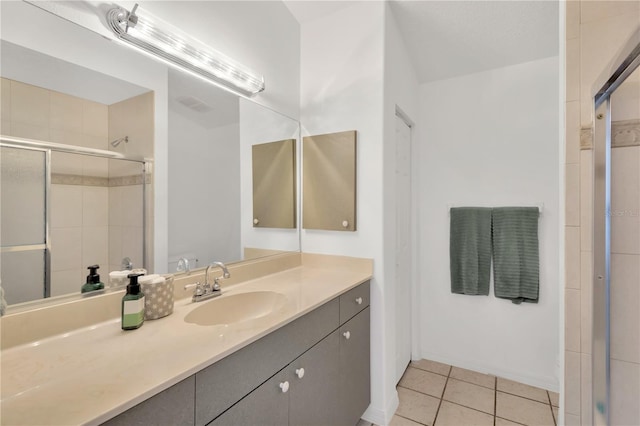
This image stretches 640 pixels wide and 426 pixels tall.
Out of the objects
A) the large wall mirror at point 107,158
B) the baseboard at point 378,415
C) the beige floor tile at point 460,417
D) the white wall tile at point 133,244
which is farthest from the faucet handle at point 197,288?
the beige floor tile at point 460,417

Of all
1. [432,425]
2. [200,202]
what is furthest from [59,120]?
[432,425]

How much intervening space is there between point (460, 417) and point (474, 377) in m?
0.54

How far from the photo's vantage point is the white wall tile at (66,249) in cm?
91

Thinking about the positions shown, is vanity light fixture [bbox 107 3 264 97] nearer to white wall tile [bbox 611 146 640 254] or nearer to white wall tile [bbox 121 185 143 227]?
white wall tile [bbox 121 185 143 227]

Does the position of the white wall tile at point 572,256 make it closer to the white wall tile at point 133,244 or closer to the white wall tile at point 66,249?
the white wall tile at point 133,244

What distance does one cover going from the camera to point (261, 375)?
3.02ft

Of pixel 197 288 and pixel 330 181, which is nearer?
pixel 197 288

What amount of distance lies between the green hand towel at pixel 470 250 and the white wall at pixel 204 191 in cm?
173

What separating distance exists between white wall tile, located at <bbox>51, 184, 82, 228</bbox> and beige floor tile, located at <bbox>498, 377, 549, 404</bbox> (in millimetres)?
2686

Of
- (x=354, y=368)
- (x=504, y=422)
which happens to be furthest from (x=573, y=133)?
(x=504, y=422)

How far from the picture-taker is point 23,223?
0.86m

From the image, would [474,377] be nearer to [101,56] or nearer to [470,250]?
[470,250]

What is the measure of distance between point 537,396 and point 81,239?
2789 millimetres

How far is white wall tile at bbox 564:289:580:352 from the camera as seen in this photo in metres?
1.27
